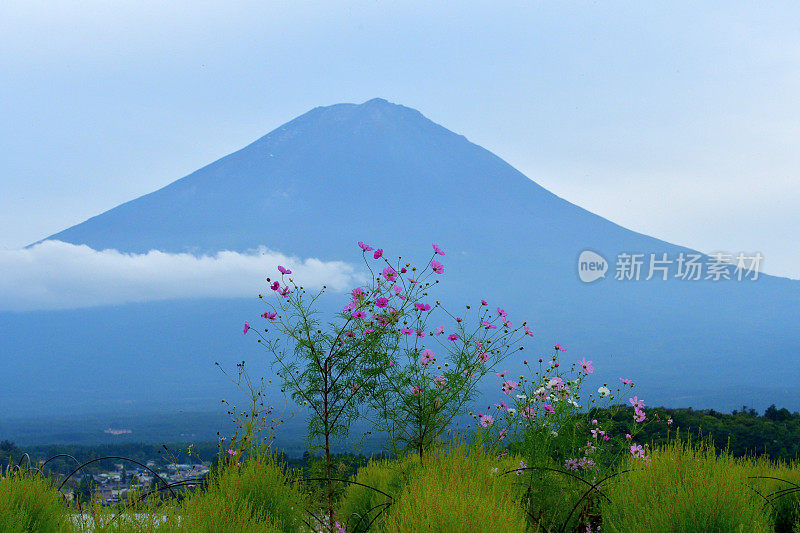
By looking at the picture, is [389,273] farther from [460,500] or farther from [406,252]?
[406,252]

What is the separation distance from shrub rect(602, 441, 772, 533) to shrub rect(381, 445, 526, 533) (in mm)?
787

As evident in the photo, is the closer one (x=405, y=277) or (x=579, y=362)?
(x=405, y=277)

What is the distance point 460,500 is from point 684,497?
159cm

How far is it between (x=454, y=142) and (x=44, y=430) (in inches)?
3753

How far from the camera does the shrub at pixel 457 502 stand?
365cm

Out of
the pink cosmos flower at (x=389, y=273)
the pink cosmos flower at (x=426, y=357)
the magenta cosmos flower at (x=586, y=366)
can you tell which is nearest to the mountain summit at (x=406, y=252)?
the magenta cosmos flower at (x=586, y=366)

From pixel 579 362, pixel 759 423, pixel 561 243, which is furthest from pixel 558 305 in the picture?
pixel 579 362

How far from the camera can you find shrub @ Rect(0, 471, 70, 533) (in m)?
4.85

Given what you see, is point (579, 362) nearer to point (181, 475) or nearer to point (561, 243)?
point (181, 475)

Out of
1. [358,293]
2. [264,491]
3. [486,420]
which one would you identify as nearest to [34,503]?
[264,491]

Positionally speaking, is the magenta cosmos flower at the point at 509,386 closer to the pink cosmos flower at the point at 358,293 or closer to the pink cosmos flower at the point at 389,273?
the pink cosmos flower at the point at 389,273

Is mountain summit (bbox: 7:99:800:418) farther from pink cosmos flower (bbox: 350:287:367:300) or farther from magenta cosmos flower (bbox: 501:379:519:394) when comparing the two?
pink cosmos flower (bbox: 350:287:367:300)

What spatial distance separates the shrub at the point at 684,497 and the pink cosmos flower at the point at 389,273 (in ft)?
8.29

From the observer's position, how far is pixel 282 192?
13012 centimetres
